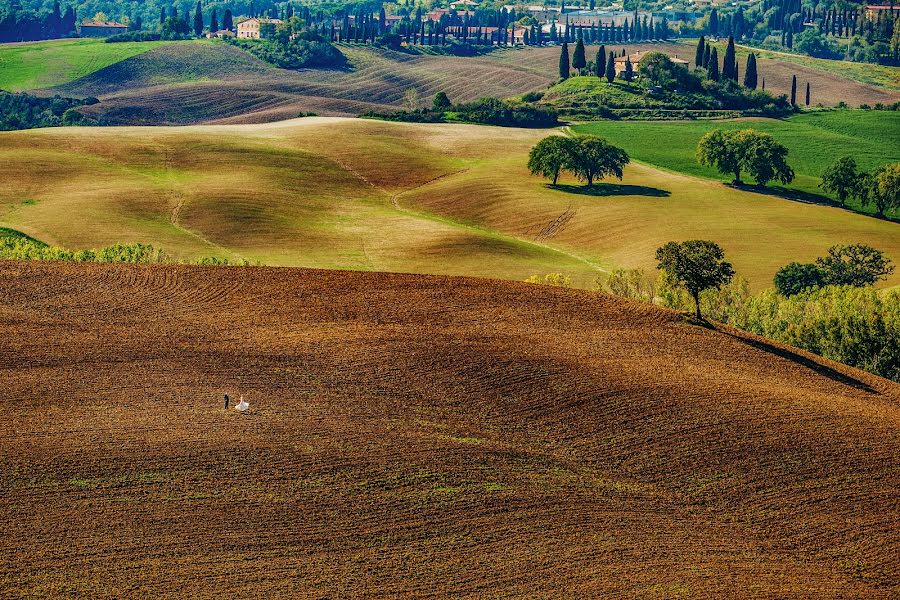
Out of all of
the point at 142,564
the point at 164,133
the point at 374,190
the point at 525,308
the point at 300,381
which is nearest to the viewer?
the point at 142,564

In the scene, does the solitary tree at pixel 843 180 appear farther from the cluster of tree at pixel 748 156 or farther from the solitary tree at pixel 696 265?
the solitary tree at pixel 696 265

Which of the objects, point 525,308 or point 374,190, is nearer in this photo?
point 525,308

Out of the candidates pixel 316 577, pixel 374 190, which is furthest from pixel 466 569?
pixel 374 190

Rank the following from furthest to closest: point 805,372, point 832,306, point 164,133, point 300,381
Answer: point 164,133
point 832,306
point 805,372
point 300,381

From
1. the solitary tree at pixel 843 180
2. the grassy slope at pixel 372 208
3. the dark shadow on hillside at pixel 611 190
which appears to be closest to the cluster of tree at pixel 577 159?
the dark shadow on hillside at pixel 611 190

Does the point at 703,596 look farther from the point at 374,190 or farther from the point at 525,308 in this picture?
the point at 374,190

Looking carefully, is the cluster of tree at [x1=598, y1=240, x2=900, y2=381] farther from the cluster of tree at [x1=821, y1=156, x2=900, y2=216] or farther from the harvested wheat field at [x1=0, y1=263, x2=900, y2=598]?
the cluster of tree at [x1=821, y1=156, x2=900, y2=216]
